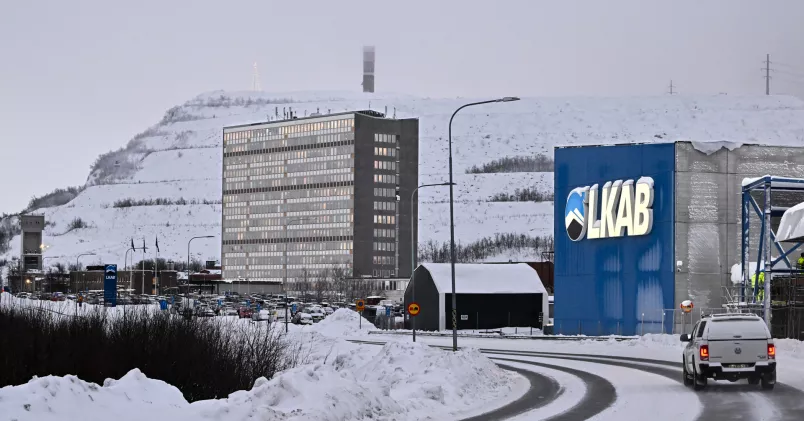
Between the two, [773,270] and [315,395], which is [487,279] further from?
[315,395]

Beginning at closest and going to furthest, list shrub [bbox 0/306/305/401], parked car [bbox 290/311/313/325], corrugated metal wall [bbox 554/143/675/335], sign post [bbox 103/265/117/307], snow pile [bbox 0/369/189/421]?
snow pile [bbox 0/369/189/421] < shrub [bbox 0/306/305/401] < corrugated metal wall [bbox 554/143/675/335] < sign post [bbox 103/265/117/307] < parked car [bbox 290/311/313/325]

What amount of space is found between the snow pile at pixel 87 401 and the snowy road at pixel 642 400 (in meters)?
7.61

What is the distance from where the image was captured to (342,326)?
84562 millimetres

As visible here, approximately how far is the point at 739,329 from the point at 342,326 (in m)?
57.8

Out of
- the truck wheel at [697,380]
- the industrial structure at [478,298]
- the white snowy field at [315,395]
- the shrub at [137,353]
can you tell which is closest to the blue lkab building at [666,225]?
the industrial structure at [478,298]

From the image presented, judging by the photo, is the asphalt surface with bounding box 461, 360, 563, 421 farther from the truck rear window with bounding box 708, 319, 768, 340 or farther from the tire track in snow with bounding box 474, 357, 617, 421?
the truck rear window with bounding box 708, 319, 768, 340

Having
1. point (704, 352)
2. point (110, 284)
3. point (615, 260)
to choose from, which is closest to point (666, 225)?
point (615, 260)

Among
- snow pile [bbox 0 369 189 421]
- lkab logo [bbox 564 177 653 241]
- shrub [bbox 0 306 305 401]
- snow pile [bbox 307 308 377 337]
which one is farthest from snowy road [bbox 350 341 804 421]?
snow pile [bbox 307 308 377 337]

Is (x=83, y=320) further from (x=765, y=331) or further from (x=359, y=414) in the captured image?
(x=765, y=331)

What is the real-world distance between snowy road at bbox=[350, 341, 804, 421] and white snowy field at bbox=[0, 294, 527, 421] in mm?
1092

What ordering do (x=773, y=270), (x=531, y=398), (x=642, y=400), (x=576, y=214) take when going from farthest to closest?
(x=576, y=214) < (x=773, y=270) < (x=531, y=398) < (x=642, y=400)

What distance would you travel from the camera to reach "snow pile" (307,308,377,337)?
3161 inches

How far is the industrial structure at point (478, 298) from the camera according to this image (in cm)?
8706

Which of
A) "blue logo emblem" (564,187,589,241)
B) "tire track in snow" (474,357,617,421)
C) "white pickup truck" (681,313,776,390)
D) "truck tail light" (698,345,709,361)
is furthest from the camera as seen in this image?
"blue logo emblem" (564,187,589,241)
